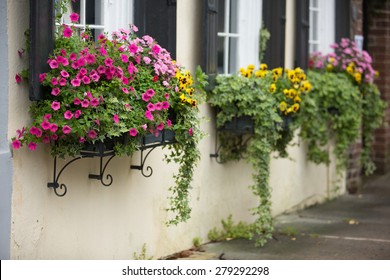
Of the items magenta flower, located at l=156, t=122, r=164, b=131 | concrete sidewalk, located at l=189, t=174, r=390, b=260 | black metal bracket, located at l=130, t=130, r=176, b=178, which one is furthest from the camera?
concrete sidewalk, located at l=189, t=174, r=390, b=260

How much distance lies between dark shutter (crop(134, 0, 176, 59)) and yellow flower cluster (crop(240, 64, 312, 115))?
101cm

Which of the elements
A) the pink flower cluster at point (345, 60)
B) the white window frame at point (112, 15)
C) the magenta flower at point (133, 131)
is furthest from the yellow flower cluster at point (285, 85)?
the magenta flower at point (133, 131)

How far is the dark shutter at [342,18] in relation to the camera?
406 inches

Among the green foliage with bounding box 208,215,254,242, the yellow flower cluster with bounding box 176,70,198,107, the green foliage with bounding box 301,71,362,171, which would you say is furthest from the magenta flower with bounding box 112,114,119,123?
the green foliage with bounding box 301,71,362,171

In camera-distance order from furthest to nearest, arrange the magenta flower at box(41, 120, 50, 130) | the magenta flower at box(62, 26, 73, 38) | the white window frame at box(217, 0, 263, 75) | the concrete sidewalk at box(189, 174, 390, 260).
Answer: the white window frame at box(217, 0, 263, 75), the concrete sidewalk at box(189, 174, 390, 260), the magenta flower at box(62, 26, 73, 38), the magenta flower at box(41, 120, 50, 130)

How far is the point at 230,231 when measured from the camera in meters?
7.78

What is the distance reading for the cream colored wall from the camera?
5336 millimetres

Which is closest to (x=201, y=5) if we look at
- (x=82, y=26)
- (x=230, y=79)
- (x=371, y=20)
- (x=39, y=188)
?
(x=230, y=79)

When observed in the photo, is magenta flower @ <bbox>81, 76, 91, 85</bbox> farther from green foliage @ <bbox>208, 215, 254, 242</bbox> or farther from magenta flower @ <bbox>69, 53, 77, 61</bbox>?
green foliage @ <bbox>208, 215, 254, 242</bbox>

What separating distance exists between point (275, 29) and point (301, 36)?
70 cm

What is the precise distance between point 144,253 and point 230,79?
1626 mm
